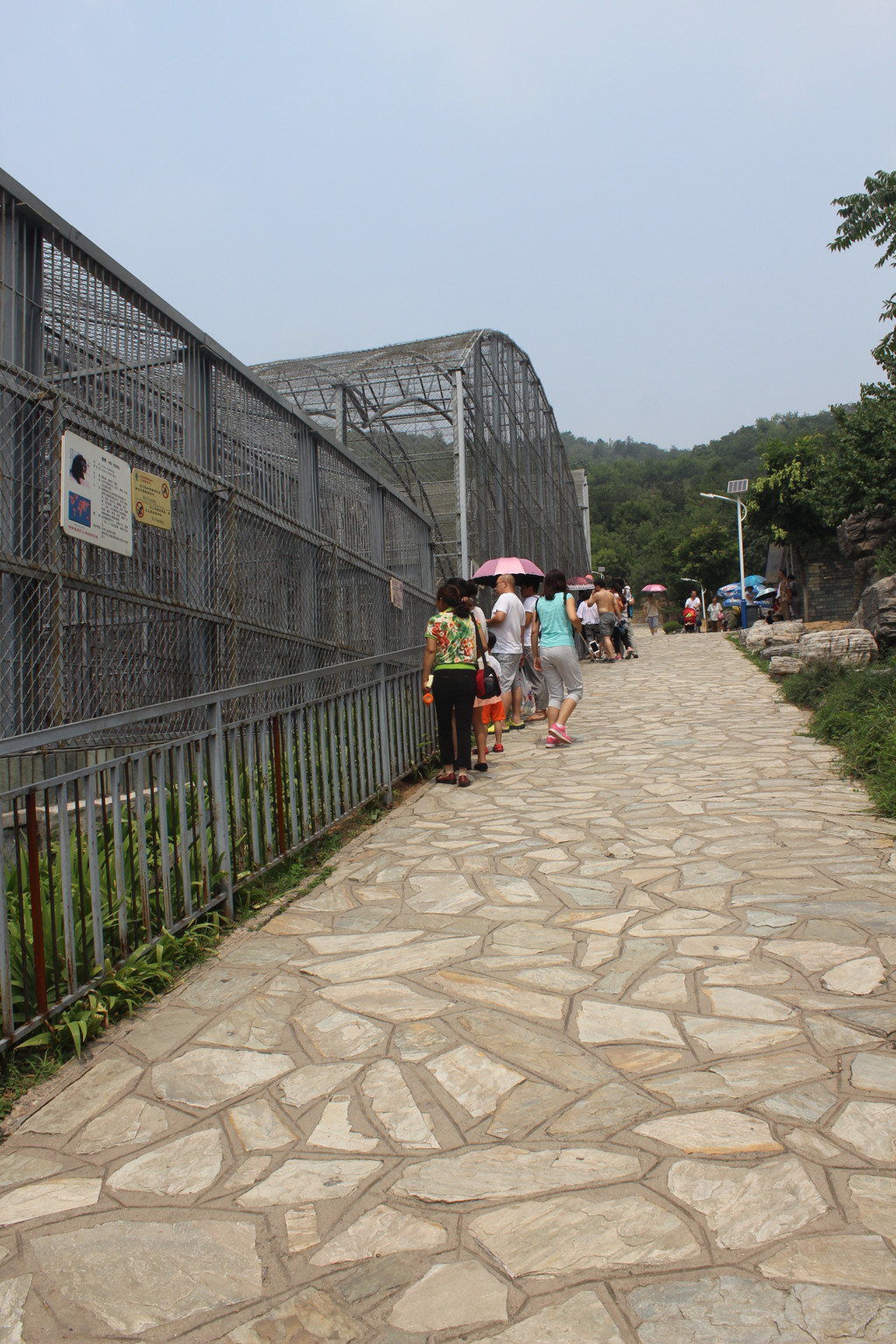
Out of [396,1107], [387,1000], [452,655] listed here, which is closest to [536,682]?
[452,655]

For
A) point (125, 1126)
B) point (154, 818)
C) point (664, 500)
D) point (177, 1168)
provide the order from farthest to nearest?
point (664, 500)
point (154, 818)
point (125, 1126)
point (177, 1168)

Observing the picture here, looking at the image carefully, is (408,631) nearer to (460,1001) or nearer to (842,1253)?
(460,1001)

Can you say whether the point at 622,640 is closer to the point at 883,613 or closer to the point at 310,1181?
the point at 883,613

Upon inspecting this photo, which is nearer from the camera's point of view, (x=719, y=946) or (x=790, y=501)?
(x=719, y=946)

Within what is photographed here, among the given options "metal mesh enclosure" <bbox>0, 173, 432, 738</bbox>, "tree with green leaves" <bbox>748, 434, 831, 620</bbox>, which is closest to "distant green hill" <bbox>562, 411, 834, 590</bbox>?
→ "tree with green leaves" <bbox>748, 434, 831, 620</bbox>

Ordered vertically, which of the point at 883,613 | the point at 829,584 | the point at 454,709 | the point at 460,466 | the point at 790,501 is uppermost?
the point at 790,501

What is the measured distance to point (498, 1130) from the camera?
292 cm

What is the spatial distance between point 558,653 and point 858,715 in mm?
2960

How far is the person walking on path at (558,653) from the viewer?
397 inches

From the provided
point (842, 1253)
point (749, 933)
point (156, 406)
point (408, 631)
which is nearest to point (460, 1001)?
point (749, 933)

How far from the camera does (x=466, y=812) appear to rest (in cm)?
731

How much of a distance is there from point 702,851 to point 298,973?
2.80 m

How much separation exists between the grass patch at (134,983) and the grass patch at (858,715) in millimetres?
4058

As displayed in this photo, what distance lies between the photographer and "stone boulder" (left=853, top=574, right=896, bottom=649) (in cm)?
1307
